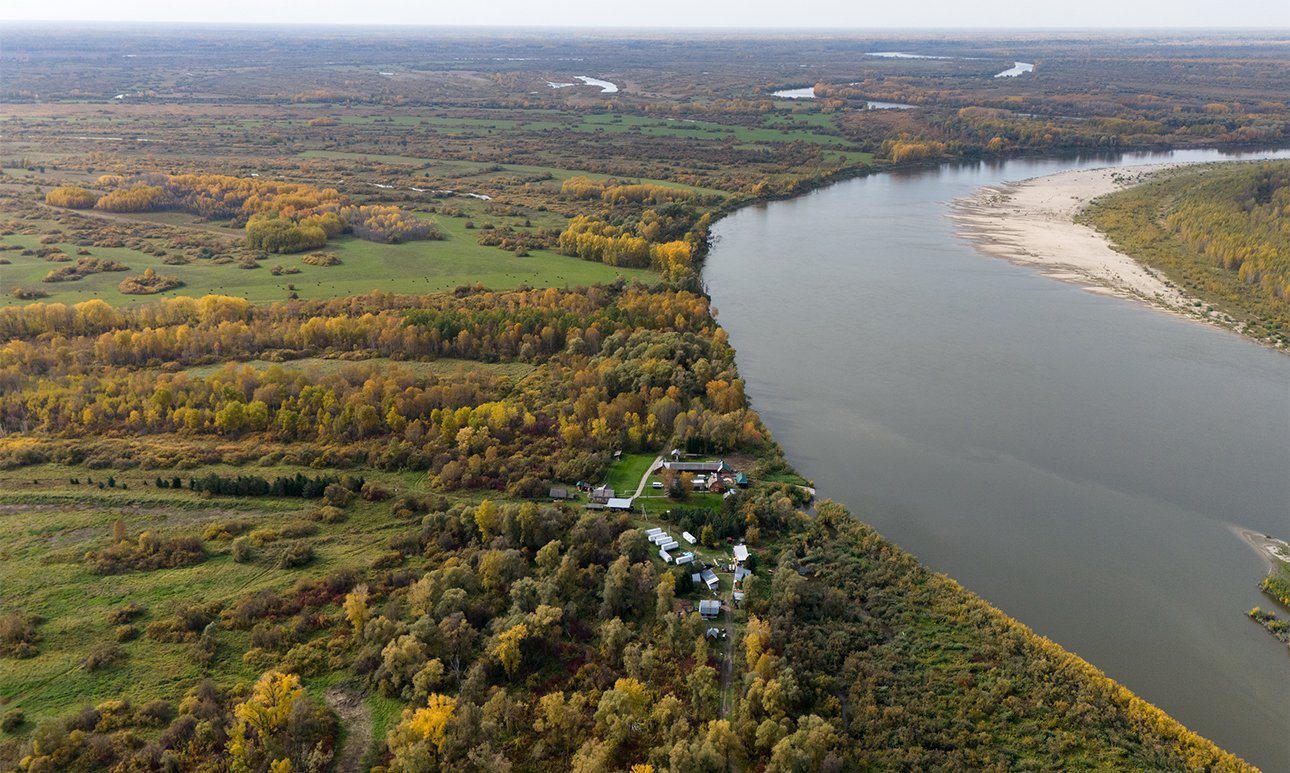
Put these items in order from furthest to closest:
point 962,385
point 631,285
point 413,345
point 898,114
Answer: point 898,114 → point 631,285 → point 413,345 → point 962,385

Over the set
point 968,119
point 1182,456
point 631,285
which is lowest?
point 1182,456

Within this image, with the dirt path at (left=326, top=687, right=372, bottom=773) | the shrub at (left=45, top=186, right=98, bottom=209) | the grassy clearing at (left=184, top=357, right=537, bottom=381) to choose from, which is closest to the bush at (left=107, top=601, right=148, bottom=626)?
the dirt path at (left=326, top=687, right=372, bottom=773)

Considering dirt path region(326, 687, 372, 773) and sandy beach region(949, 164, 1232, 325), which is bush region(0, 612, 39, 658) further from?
sandy beach region(949, 164, 1232, 325)

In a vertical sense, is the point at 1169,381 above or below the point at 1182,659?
above

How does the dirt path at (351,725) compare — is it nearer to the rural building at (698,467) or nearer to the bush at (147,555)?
the bush at (147,555)

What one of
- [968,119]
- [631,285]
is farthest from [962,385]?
[968,119]

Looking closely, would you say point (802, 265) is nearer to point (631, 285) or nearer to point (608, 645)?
point (631, 285)

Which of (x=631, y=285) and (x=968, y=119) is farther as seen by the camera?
(x=968, y=119)
